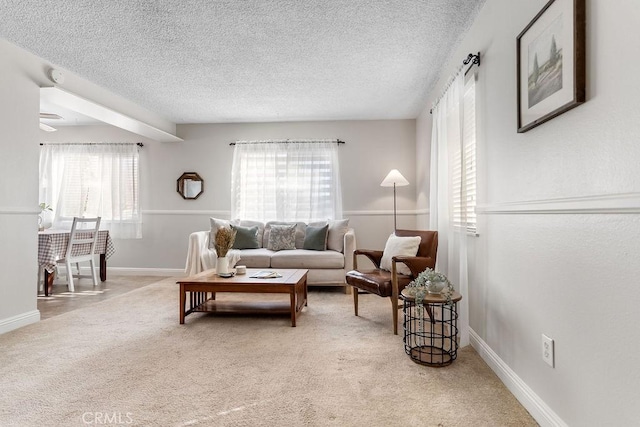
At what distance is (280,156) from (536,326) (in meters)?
4.33

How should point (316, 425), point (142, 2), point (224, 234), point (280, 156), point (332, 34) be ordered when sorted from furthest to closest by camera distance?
point (280, 156) < point (224, 234) < point (332, 34) < point (142, 2) < point (316, 425)

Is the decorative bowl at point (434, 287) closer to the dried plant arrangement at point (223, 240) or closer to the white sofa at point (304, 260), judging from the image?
the dried plant arrangement at point (223, 240)

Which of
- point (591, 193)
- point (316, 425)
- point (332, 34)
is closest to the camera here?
point (591, 193)

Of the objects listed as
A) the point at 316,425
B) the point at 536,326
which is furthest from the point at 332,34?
the point at 316,425

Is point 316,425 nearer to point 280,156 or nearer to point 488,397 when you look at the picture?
point 488,397

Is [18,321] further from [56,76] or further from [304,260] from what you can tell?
[304,260]

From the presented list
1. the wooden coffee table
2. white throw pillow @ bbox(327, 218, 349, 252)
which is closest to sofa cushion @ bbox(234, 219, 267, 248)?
Result: white throw pillow @ bbox(327, 218, 349, 252)

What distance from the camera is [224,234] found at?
10.7 ft

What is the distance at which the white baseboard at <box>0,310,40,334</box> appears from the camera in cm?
285

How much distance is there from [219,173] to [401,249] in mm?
3428

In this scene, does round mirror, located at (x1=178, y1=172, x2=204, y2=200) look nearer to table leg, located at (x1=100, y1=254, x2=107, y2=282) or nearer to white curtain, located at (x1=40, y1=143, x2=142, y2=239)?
white curtain, located at (x1=40, y1=143, x2=142, y2=239)

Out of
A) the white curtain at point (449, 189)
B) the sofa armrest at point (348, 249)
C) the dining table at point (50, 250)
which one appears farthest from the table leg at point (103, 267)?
the white curtain at point (449, 189)

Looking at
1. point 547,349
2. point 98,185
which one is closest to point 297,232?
A: point 98,185

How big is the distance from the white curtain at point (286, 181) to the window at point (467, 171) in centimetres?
258
